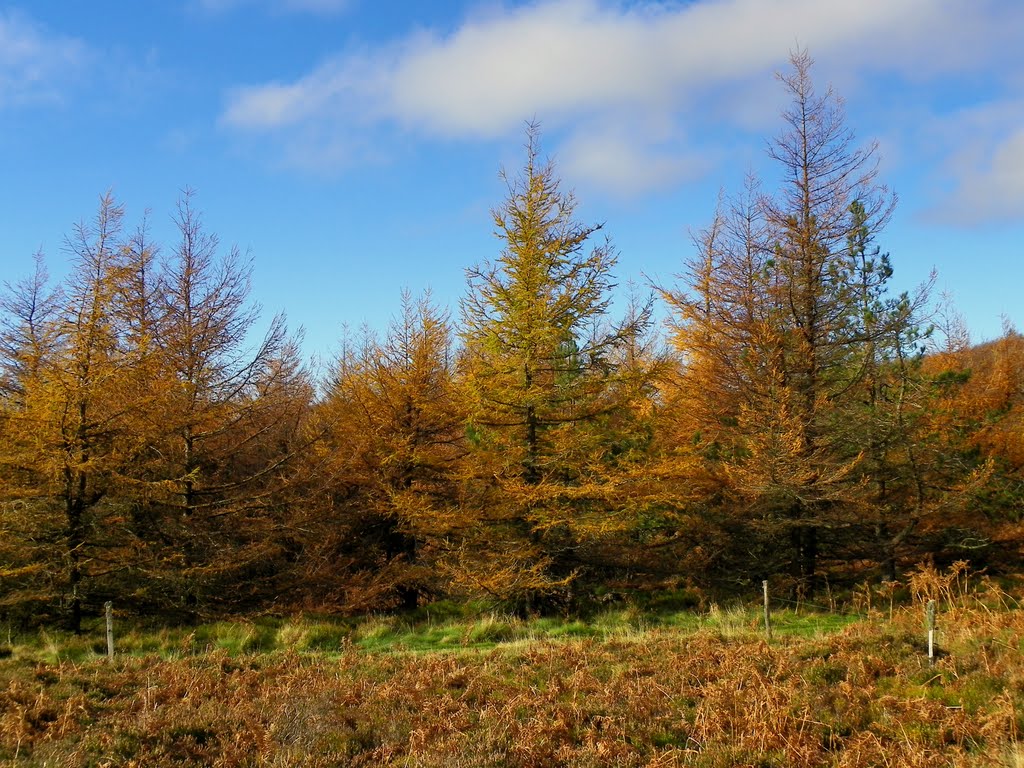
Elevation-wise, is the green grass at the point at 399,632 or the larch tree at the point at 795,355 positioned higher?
the larch tree at the point at 795,355

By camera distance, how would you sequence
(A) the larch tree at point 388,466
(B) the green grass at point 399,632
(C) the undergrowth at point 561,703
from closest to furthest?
(C) the undergrowth at point 561,703
(B) the green grass at point 399,632
(A) the larch tree at point 388,466

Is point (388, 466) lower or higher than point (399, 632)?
higher

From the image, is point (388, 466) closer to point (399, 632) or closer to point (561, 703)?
point (399, 632)

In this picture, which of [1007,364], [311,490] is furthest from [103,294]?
[1007,364]

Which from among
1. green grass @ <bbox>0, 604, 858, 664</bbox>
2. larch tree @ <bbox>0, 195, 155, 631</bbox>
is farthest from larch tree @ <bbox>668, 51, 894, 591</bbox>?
larch tree @ <bbox>0, 195, 155, 631</bbox>

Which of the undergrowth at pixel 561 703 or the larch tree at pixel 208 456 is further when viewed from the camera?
the larch tree at pixel 208 456

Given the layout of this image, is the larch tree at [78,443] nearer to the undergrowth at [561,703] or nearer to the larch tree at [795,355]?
the undergrowth at [561,703]

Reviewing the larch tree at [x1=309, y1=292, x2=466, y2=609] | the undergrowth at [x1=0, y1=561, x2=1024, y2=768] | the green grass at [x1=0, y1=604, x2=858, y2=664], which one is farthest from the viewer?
the larch tree at [x1=309, y1=292, x2=466, y2=609]

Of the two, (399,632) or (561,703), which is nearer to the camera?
(561,703)

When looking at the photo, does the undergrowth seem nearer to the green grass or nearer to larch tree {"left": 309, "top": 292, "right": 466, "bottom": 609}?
the green grass

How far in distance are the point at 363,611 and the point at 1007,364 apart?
21641 millimetres

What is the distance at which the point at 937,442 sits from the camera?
15.5 meters

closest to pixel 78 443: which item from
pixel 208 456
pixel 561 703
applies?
pixel 208 456

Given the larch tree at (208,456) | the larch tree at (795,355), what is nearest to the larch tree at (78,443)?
the larch tree at (208,456)
